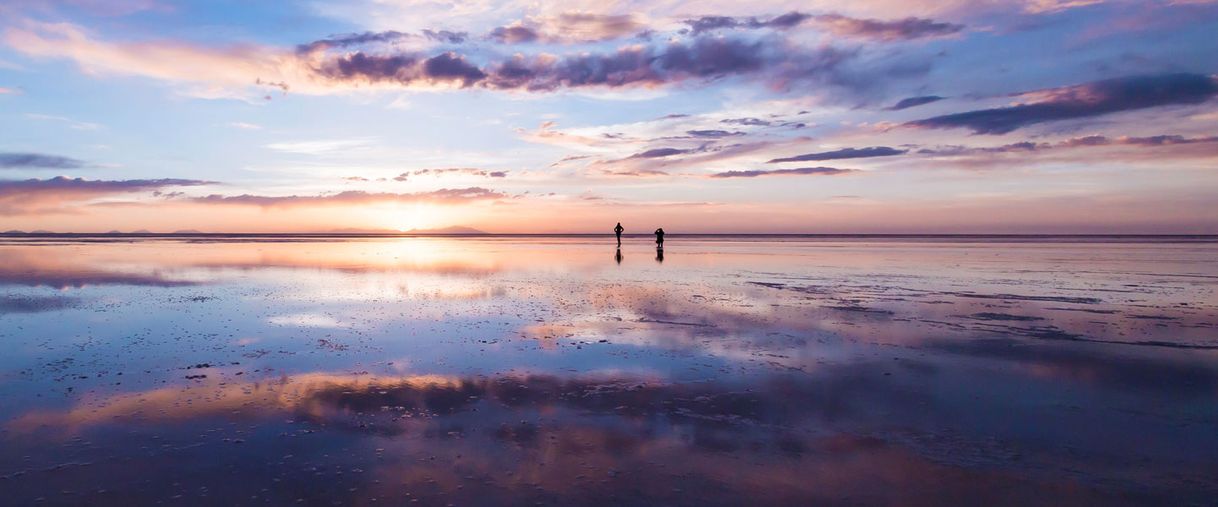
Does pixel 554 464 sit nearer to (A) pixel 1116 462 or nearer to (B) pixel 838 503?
(B) pixel 838 503

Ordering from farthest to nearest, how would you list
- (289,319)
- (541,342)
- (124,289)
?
(124,289) < (289,319) < (541,342)

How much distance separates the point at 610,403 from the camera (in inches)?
399

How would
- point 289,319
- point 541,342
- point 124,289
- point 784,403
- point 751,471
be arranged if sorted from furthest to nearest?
point 124,289 < point 289,319 < point 541,342 < point 784,403 < point 751,471

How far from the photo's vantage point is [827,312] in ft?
63.7

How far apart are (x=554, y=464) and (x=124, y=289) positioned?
26175mm

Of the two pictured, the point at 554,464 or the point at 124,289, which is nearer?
the point at 554,464

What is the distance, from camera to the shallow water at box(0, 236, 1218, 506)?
706 centimetres

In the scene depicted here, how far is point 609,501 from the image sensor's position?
6.64m

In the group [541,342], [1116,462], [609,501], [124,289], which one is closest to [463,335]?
[541,342]

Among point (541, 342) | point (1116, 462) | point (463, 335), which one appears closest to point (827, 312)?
point (541, 342)

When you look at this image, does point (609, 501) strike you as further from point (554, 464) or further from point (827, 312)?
point (827, 312)

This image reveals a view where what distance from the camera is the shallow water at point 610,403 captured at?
7059mm

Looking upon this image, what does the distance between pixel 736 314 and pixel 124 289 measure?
23812mm

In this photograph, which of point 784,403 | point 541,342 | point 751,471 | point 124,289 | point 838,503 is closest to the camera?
point 838,503
